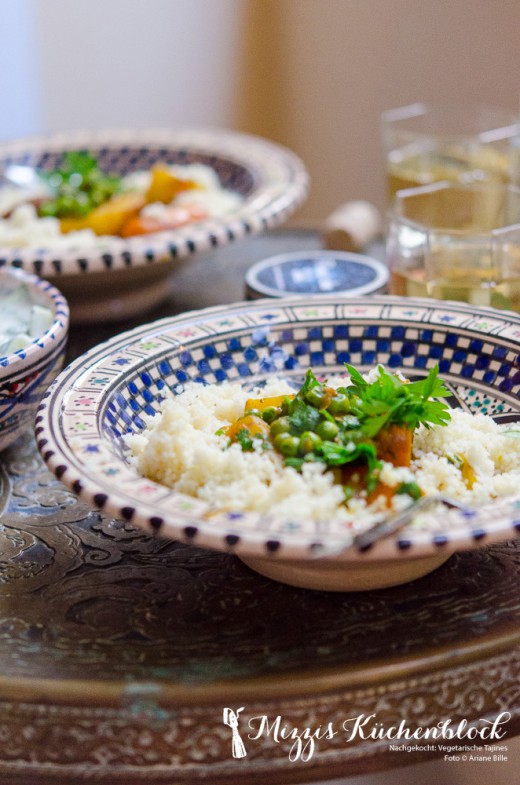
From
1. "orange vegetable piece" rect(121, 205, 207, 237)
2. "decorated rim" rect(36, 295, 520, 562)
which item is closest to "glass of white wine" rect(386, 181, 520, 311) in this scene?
"decorated rim" rect(36, 295, 520, 562)

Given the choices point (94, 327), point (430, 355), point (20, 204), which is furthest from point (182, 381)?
point (20, 204)

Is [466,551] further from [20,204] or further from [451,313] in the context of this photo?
[20,204]

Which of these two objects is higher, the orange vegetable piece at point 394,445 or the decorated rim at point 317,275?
the orange vegetable piece at point 394,445

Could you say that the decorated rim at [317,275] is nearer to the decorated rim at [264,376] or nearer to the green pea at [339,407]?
the decorated rim at [264,376]

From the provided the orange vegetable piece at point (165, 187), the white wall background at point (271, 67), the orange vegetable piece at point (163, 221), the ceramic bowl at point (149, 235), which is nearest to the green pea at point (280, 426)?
the ceramic bowl at point (149, 235)

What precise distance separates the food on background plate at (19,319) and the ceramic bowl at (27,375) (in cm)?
3

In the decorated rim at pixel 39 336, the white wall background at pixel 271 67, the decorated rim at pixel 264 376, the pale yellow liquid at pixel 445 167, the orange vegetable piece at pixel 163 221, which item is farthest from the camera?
the white wall background at pixel 271 67

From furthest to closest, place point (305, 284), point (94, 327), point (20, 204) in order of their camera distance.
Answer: point (20, 204) < point (94, 327) < point (305, 284)

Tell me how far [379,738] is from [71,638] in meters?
0.32

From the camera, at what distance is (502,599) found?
974mm

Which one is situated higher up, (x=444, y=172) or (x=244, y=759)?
(x=444, y=172)

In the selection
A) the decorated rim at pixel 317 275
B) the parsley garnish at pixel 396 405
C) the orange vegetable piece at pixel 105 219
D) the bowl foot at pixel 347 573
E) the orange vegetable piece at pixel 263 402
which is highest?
the parsley garnish at pixel 396 405

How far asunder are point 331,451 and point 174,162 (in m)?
1.67

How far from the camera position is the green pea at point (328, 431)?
97 cm
